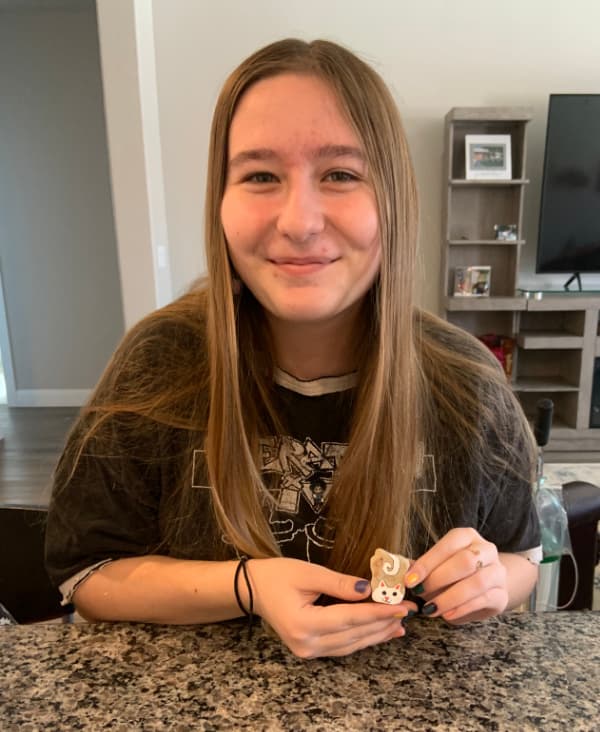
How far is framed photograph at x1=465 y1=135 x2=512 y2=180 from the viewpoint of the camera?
10.2 ft

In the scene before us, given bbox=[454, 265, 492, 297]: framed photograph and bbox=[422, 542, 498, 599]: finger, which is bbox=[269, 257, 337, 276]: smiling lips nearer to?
bbox=[422, 542, 498, 599]: finger

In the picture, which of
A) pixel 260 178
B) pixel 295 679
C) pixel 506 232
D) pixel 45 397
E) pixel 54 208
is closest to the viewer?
pixel 295 679

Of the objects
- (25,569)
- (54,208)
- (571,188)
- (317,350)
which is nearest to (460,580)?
(317,350)

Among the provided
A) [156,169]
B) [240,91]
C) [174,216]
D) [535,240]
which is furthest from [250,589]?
→ [535,240]

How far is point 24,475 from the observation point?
119 inches

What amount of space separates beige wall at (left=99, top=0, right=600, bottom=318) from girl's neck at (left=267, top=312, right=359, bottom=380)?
7.91ft

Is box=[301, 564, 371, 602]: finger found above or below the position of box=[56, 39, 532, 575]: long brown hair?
below

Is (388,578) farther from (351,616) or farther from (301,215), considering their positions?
(301,215)

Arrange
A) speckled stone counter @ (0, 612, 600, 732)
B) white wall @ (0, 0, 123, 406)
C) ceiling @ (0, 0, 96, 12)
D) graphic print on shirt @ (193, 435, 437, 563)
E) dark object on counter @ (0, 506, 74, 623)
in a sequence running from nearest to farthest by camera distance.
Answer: speckled stone counter @ (0, 612, 600, 732) → graphic print on shirt @ (193, 435, 437, 563) → dark object on counter @ (0, 506, 74, 623) → ceiling @ (0, 0, 96, 12) → white wall @ (0, 0, 123, 406)

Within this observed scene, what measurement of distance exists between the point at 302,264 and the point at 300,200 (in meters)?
0.08

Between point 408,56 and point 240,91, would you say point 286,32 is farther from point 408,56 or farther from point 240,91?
point 240,91

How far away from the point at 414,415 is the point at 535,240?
118 inches

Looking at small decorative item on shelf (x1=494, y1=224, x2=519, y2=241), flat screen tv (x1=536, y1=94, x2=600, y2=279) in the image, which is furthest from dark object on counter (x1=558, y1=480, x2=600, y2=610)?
flat screen tv (x1=536, y1=94, x2=600, y2=279)

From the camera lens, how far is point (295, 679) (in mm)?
508
